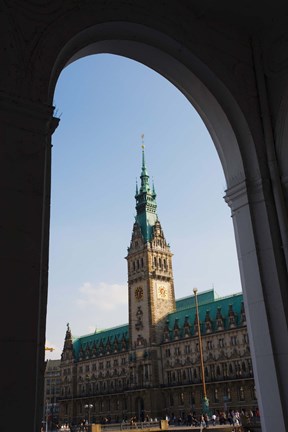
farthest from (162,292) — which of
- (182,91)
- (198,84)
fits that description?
(198,84)

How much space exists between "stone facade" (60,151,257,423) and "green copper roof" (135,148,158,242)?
18 centimetres

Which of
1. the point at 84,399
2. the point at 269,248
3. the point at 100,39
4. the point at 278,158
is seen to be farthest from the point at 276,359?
the point at 84,399

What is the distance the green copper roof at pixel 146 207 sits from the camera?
7256 cm

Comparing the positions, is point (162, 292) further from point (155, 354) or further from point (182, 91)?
point (182, 91)

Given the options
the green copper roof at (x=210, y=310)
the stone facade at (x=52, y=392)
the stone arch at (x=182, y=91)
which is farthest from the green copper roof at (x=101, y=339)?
the stone arch at (x=182, y=91)

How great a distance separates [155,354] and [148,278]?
11.4 metres

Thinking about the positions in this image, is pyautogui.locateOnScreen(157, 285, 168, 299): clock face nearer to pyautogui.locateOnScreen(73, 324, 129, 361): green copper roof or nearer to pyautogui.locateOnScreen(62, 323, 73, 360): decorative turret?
pyautogui.locateOnScreen(73, 324, 129, 361): green copper roof

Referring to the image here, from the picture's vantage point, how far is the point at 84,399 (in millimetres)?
73250

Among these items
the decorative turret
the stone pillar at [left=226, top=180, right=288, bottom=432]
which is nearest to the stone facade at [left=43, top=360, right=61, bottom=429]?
the decorative turret

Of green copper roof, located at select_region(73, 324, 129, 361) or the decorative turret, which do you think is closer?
green copper roof, located at select_region(73, 324, 129, 361)

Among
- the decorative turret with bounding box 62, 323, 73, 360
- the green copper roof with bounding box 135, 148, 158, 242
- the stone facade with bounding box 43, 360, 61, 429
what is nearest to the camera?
the green copper roof with bounding box 135, 148, 158, 242

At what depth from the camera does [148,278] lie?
65.9 metres

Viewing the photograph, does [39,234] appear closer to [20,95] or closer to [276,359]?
[20,95]

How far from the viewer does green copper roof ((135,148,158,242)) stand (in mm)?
72562
